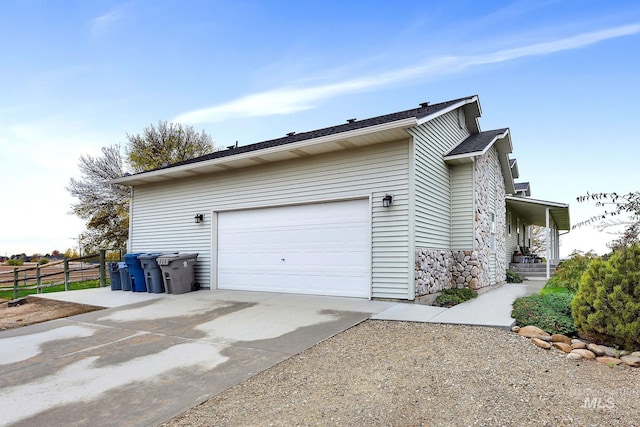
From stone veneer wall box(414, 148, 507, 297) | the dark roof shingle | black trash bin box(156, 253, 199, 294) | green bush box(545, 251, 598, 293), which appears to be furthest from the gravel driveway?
black trash bin box(156, 253, 199, 294)

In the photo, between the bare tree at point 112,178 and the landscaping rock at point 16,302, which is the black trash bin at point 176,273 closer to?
the landscaping rock at point 16,302

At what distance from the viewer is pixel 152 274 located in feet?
30.4

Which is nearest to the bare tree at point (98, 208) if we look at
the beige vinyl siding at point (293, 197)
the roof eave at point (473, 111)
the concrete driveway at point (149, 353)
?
the beige vinyl siding at point (293, 197)

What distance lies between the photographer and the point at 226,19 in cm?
959

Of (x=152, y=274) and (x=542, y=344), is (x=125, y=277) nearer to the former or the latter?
(x=152, y=274)

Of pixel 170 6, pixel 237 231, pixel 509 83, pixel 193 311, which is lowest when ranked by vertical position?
pixel 193 311

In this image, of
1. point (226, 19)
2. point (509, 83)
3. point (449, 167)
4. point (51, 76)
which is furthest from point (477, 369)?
point (51, 76)

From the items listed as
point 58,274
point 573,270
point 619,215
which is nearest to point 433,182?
point 573,270

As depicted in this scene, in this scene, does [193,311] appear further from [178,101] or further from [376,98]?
[376,98]

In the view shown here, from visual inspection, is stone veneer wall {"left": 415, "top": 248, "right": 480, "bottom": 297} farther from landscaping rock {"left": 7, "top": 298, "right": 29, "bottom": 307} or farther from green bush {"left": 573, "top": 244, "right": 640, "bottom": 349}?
landscaping rock {"left": 7, "top": 298, "right": 29, "bottom": 307}

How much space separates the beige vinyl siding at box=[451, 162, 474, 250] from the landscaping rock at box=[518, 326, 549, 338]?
12.9 feet

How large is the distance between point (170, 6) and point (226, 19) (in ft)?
4.41

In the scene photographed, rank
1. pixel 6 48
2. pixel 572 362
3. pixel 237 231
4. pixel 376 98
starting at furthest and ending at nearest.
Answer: pixel 376 98 < pixel 237 231 < pixel 6 48 < pixel 572 362

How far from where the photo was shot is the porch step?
1439cm
